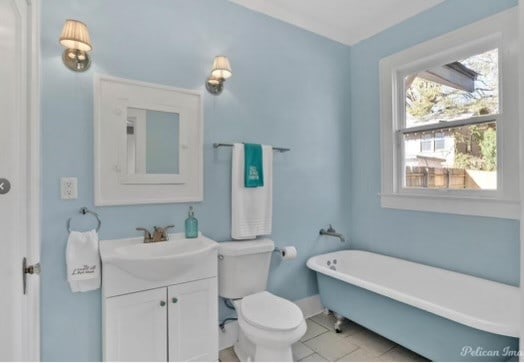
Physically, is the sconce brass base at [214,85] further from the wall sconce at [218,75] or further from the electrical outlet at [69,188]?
the electrical outlet at [69,188]

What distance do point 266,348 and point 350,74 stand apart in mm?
2600

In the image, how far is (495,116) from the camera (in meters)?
2.03

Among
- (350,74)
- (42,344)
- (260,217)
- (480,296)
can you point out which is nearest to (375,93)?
(350,74)

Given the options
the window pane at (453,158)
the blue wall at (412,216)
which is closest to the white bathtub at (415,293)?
the blue wall at (412,216)

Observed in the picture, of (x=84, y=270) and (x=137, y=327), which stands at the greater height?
(x=84, y=270)

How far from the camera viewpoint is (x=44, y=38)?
159cm

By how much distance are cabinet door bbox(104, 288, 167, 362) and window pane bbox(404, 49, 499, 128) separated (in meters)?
2.46

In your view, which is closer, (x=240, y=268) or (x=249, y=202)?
(x=240, y=268)

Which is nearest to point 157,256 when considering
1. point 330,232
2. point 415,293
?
point 330,232

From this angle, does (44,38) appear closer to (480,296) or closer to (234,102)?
(234,102)

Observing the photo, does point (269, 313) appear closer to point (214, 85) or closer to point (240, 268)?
point (240, 268)

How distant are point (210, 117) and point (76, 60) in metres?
0.86

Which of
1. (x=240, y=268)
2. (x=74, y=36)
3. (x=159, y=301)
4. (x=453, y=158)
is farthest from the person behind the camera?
(x=453, y=158)

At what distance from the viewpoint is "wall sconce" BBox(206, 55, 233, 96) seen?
6.60 ft
